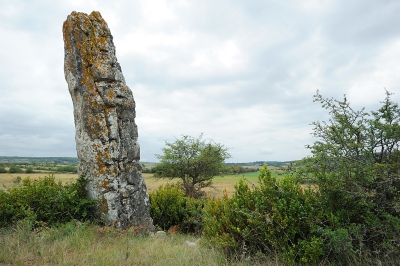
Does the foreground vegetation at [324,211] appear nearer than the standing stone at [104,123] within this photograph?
Yes

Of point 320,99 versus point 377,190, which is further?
point 320,99

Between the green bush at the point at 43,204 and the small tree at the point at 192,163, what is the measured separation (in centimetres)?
1694

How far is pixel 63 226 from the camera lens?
24.0 ft

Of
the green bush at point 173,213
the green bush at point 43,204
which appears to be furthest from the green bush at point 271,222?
the green bush at point 173,213

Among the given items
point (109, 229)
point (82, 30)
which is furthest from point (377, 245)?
point (82, 30)

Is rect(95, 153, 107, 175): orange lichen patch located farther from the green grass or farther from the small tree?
the small tree

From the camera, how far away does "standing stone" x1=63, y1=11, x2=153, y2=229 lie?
28.0ft

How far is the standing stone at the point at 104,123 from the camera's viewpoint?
8547mm

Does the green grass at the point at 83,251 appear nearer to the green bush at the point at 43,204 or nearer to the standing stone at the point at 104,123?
the green bush at the point at 43,204

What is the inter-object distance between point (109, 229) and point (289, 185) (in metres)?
5.14

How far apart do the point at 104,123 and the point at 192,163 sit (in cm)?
1714

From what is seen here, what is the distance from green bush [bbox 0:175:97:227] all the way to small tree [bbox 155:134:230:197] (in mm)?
16936

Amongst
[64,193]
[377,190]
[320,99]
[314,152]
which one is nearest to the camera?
[377,190]

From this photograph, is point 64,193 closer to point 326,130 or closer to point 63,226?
point 63,226
